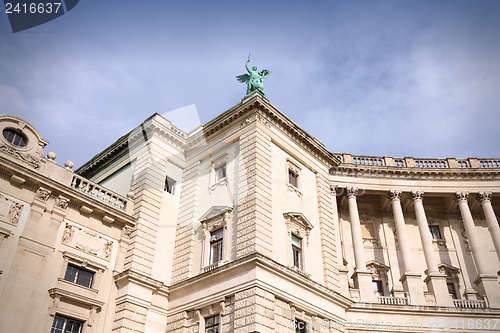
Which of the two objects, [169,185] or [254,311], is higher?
[169,185]

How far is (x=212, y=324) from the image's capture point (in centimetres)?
2736

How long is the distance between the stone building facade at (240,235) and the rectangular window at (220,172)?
0.10 meters

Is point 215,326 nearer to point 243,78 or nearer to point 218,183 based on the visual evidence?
point 218,183

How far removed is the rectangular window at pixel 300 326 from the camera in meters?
27.7

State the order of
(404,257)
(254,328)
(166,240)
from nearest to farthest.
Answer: (254,328)
(166,240)
(404,257)

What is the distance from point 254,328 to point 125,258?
416 inches

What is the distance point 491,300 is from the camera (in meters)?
35.9

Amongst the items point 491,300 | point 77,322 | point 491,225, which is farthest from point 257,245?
point 491,225

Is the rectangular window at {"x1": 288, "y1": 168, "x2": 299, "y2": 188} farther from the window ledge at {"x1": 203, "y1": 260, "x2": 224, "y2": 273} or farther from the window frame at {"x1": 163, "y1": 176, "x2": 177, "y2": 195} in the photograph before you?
the window frame at {"x1": 163, "y1": 176, "x2": 177, "y2": 195}

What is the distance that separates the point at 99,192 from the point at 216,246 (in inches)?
338

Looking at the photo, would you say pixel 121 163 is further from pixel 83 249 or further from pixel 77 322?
pixel 77 322

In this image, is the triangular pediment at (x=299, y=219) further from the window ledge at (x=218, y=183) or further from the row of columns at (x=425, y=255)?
the row of columns at (x=425, y=255)

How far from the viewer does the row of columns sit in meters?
35.9

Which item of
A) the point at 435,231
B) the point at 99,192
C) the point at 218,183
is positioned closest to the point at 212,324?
the point at 218,183
